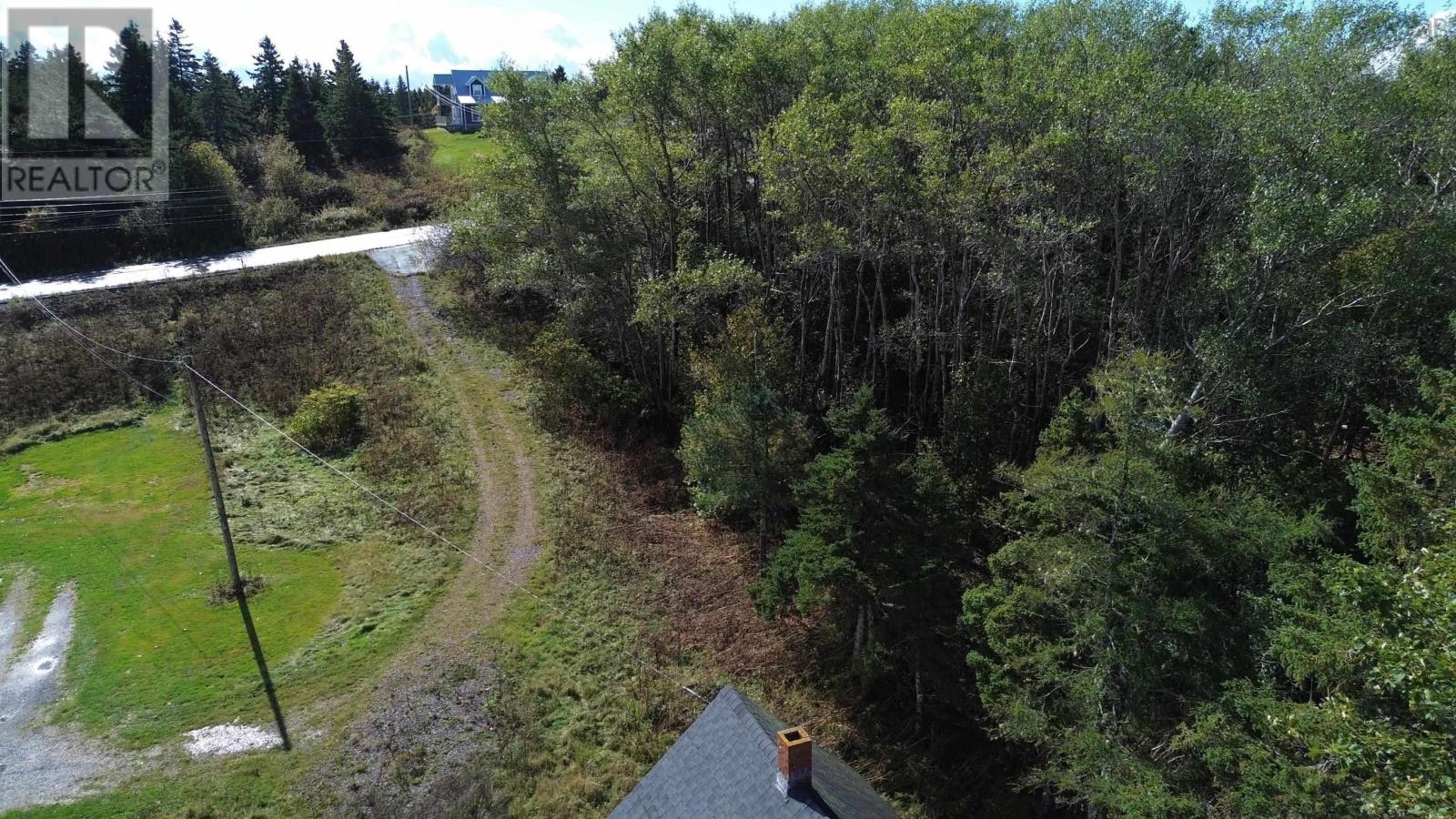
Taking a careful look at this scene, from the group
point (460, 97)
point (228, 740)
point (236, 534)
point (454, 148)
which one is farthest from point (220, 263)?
point (460, 97)

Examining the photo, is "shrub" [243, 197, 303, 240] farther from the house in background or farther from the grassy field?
the house in background

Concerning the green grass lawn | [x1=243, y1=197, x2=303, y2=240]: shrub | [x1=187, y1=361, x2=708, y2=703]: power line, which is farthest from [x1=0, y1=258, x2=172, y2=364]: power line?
the green grass lawn

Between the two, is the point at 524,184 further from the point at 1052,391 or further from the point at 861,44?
the point at 1052,391

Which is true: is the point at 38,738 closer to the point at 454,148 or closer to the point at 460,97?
the point at 454,148

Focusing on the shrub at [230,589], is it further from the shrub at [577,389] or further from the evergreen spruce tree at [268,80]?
the evergreen spruce tree at [268,80]

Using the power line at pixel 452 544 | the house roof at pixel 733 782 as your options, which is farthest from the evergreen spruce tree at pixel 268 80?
the house roof at pixel 733 782

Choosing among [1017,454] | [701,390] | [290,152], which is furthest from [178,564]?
[290,152]
